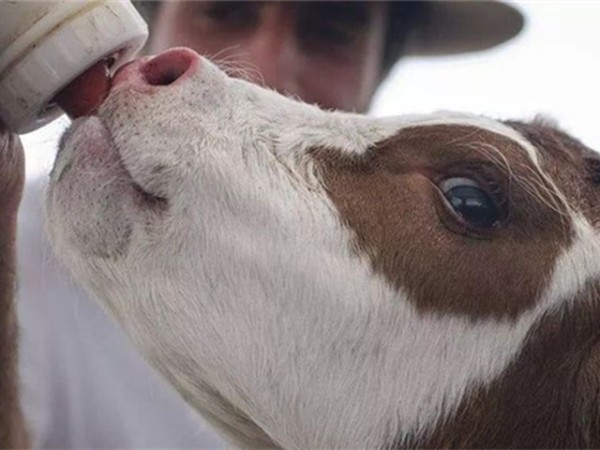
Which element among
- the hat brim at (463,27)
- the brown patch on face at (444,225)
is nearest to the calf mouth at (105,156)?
the brown patch on face at (444,225)

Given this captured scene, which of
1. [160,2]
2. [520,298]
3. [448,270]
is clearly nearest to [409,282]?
[448,270]

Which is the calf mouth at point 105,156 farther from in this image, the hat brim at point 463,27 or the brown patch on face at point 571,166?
the hat brim at point 463,27

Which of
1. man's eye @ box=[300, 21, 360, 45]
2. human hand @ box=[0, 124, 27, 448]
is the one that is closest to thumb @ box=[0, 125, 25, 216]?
human hand @ box=[0, 124, 27, 448]

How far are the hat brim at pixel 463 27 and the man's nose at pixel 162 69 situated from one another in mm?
2107

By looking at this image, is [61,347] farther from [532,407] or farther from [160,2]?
[532,407]

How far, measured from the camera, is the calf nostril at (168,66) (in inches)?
74.9

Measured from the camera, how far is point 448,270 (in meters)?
1.90

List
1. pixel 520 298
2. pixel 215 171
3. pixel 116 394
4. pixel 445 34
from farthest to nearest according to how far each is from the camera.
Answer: pixel 445 34, pixel 116 394, pixel 520 298, pixel 215 171

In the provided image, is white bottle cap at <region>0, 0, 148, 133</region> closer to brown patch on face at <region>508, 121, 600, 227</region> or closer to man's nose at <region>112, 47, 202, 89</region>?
man's nose at <region>112, 47, 202, 89</region>

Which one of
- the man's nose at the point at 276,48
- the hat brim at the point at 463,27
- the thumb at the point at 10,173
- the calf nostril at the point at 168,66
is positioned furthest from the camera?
the hat brim at the point at 463,27

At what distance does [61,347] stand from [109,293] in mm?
1790

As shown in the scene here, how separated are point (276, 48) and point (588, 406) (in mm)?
1823

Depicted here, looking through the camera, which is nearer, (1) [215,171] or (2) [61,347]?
(1) [215,171]

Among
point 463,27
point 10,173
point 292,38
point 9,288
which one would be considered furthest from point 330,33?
point 10,173
